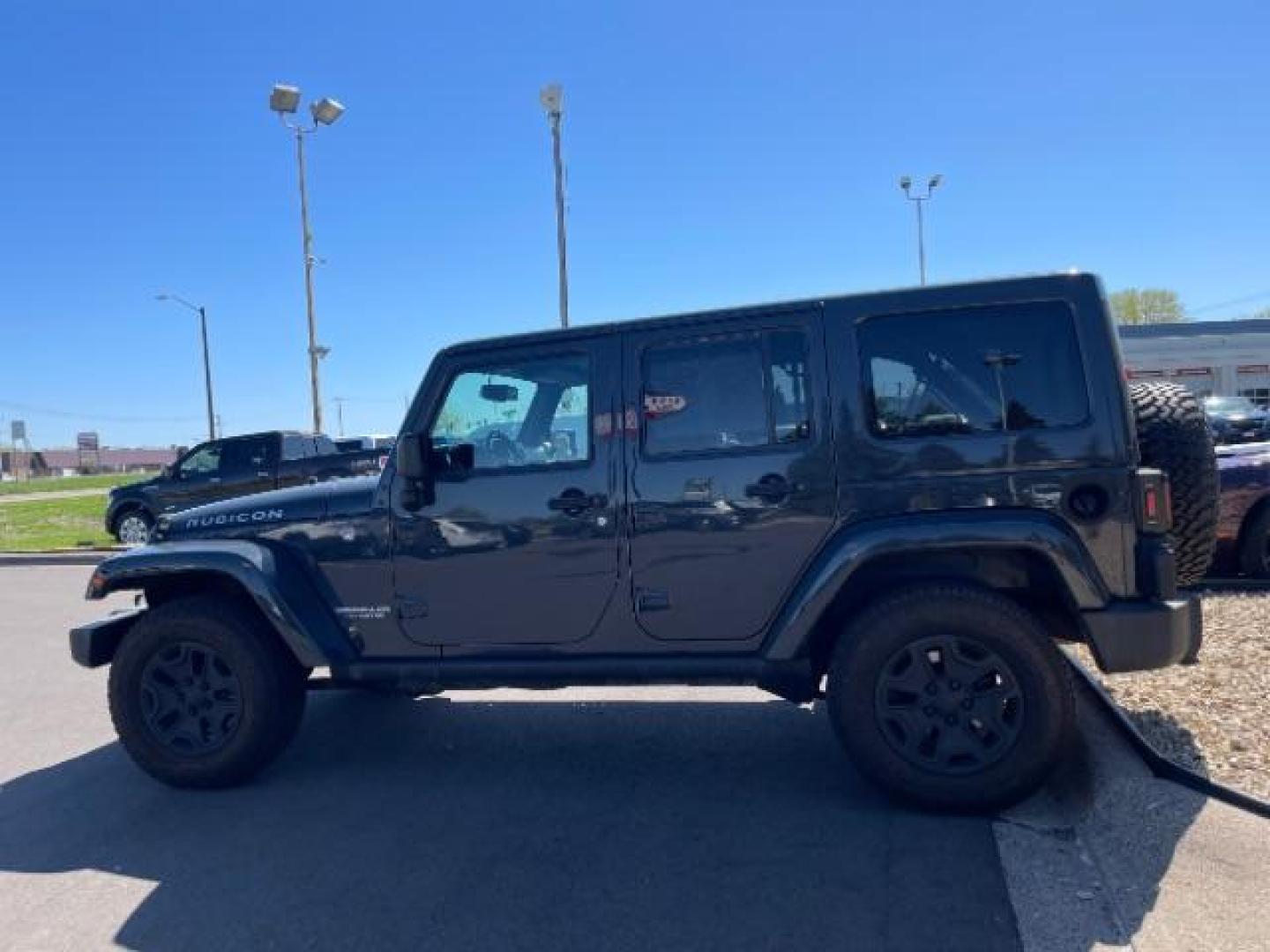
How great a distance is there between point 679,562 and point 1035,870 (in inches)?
67.9

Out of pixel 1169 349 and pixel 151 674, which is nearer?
pixel 151 674

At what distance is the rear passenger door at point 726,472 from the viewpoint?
384 cm

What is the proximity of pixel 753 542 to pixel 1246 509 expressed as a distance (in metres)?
5.33

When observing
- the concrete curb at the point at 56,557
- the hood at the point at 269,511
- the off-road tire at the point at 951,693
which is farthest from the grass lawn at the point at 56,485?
the off-road tire at the point at 951,693

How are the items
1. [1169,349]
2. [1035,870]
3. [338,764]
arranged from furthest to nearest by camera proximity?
[1169,349] < [338,764] < [1035,870]

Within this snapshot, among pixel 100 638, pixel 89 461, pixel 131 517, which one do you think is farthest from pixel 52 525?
pixel 89 461

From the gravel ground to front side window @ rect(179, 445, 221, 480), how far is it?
13.8 m

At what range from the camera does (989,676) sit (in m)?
3.71

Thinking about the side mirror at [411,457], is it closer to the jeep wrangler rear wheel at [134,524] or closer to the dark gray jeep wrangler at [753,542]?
the dark gray jeep wrangler at [753,542]

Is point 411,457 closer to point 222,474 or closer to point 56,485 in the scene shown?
point 222,474

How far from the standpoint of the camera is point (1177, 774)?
12.3 feet

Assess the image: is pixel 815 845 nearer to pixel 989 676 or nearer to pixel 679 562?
pixel 989 676

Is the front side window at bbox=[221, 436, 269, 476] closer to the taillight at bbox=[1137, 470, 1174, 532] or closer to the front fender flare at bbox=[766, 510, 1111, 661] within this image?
the front fender flare at bbox=[766, 510, 1111, 661]

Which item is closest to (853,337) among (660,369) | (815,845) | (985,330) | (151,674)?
(985,330)
